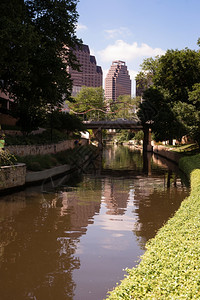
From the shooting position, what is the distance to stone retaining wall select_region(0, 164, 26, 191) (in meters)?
19.1

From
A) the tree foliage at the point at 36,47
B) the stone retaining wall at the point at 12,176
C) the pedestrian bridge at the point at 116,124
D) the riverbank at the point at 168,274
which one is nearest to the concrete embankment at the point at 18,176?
the stone retaining wall at the point at 12,176

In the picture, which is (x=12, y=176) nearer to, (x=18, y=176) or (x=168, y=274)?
(x=18, y=176)

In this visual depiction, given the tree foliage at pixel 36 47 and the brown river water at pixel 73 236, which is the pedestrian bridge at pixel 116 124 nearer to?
the tree foliage at pixel 36 47

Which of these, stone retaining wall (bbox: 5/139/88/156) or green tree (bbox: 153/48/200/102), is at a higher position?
green tree (bbox: 153/48/200/102)

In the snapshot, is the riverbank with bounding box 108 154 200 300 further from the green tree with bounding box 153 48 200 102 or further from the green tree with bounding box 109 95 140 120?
the green tree with bounding box 109 95 140 120

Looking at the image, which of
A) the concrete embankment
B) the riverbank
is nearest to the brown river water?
the concrete embankment

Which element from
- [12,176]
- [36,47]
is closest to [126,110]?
[36,47]

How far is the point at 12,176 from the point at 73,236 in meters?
9.51

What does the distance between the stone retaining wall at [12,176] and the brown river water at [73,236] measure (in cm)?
64

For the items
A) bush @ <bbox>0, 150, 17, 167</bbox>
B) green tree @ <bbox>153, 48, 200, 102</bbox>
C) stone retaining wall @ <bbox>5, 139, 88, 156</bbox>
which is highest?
green tree @ <bbox>153, 48, 200, 102</bbox>

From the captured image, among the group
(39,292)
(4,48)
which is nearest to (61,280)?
(39,292)

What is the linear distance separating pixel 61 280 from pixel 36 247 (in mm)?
2665

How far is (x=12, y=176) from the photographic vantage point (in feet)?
66.0

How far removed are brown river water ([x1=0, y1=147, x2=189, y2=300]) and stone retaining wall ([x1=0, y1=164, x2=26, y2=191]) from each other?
0.64m
